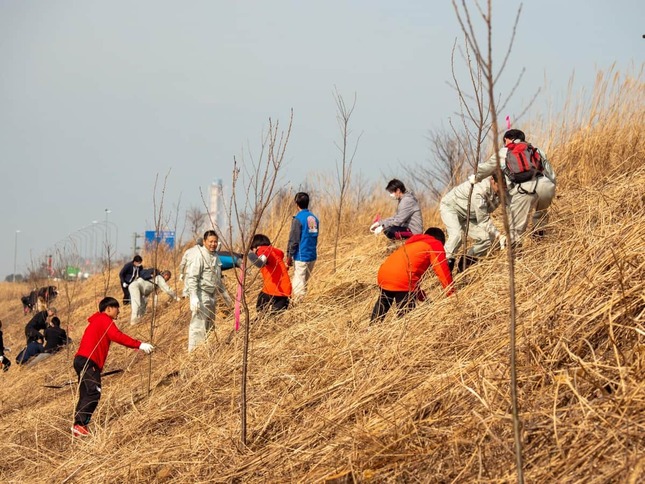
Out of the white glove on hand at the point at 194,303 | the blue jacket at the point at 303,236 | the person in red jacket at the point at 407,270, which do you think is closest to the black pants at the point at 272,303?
the white glove on hand at the point at 194,303

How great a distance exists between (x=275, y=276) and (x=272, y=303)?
301 mm

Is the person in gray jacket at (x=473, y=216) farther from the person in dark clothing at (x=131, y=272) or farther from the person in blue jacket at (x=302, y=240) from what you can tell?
the person in dark clothing at (x=131, y=272)

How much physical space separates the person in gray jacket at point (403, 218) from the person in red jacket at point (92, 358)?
10.6ft

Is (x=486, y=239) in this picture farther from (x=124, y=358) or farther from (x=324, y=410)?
(x=124, y=358)

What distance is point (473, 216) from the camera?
8977 millimetres

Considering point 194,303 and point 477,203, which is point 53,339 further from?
point 477,203

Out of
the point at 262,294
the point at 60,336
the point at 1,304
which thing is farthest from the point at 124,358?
the point at 1,304

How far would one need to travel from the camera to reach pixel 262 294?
9.28 metres

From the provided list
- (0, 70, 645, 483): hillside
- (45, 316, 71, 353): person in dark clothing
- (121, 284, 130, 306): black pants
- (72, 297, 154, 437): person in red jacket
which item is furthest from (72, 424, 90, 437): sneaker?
(121, 284, 130, 306): black pants

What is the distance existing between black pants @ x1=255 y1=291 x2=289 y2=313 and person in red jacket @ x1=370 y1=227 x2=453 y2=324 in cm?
205

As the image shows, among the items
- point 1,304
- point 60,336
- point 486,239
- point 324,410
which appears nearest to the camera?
point 324,410

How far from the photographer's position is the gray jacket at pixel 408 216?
31.9ft

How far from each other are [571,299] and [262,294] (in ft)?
15.6

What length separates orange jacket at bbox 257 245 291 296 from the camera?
909cm
